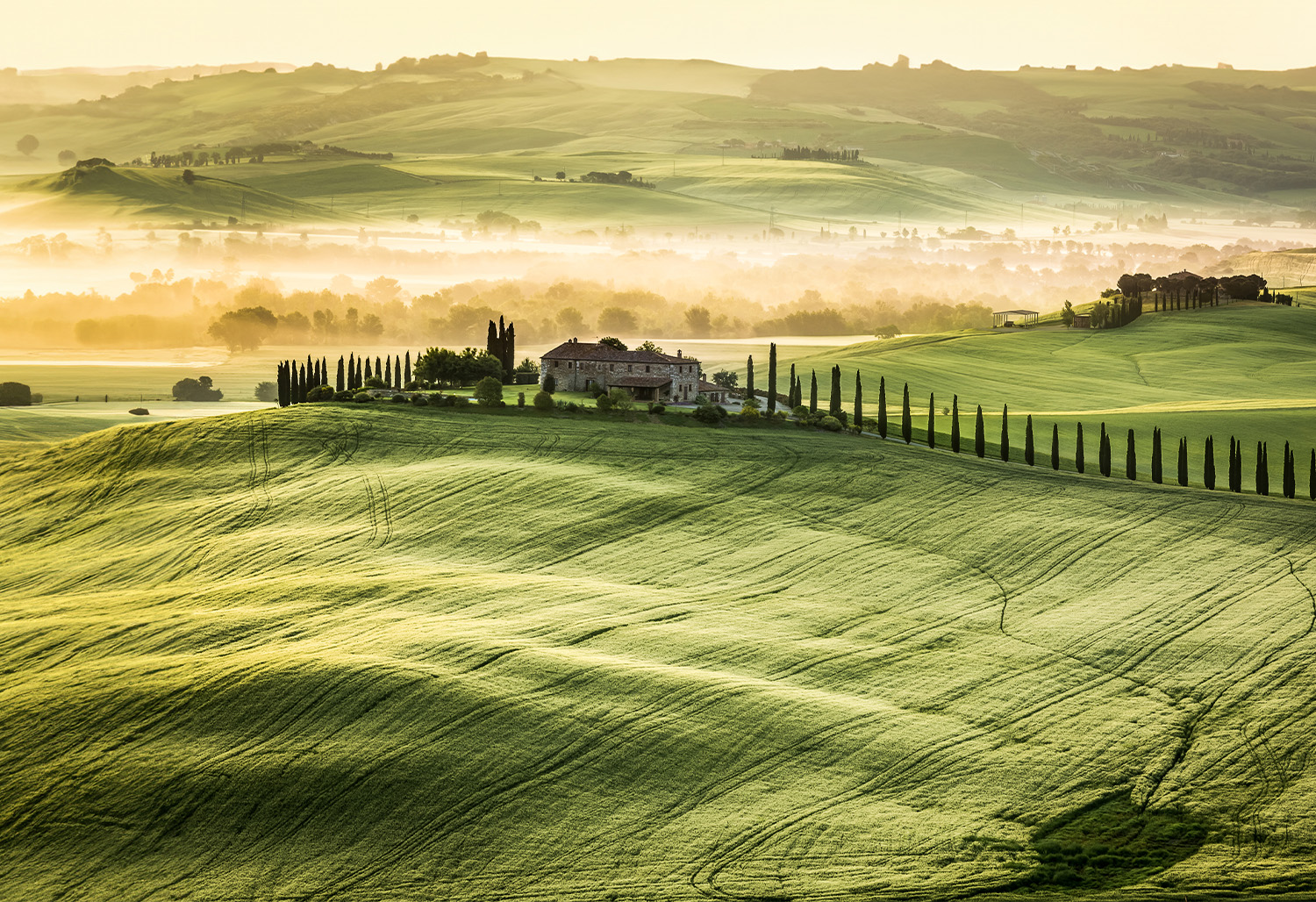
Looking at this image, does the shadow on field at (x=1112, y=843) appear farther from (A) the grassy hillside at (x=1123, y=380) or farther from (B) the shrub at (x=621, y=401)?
(B) the shrub at (x=621, y=401)

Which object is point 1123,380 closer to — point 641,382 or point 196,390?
point 641,382

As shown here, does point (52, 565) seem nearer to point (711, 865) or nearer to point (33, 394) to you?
point (711, 865)

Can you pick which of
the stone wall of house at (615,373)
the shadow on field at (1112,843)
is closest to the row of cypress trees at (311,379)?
the stone wall of house at (615,373)

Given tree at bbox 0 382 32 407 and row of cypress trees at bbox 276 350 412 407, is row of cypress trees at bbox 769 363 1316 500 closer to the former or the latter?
row of cypress trees at bbox 276 350 412 407

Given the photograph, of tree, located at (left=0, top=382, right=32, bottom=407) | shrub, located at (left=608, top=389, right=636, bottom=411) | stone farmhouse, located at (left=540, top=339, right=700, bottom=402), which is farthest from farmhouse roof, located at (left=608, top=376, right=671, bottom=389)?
tree, located at (left=0, top=382, right=32, bottom=407)

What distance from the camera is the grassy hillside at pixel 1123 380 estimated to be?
385 feet

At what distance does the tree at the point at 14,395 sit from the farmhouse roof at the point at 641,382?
94.9 meters

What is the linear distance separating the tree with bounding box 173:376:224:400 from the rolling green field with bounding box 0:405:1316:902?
101 meters

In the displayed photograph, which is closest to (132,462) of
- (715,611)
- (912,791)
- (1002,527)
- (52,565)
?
(52,565)

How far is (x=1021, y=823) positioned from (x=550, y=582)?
1169 inches

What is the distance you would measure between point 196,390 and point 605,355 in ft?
318

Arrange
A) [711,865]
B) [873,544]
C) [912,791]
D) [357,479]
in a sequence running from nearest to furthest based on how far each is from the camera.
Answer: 1. [711,865]
2. [912,791]
3. [873,544]
4. [357,479]

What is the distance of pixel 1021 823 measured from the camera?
48.4 metres

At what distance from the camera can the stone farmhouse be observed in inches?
4500
